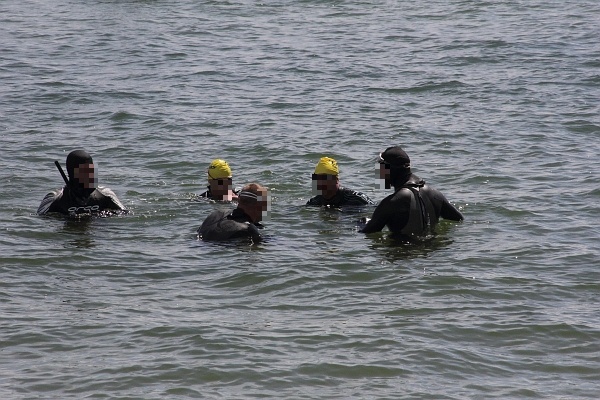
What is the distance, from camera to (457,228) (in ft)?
44.5

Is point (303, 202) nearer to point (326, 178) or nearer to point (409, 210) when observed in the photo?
point (326, 178)

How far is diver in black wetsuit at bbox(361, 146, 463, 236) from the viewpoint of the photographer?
12.6m

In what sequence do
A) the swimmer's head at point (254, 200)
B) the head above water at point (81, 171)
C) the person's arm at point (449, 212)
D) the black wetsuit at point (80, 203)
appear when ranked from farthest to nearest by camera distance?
the black wetsuit at point (80, 203) → the head above water at point (81, 171) → the person's arm at point (449, 212) → the swimmer's head at point (254, 200)

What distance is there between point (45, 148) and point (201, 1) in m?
13.4

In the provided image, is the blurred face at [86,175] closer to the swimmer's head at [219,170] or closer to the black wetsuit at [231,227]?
the swimmer's head at [219,170]

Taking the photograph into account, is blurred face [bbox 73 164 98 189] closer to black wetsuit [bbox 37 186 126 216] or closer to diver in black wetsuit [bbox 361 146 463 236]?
black wetsuit [bbox 37 186 126 216]

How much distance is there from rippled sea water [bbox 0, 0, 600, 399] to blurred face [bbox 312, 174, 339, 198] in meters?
0.30

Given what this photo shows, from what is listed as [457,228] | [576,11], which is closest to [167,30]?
[576,11]

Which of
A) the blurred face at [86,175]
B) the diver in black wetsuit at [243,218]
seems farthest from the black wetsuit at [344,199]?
the blurred face at [86,175]

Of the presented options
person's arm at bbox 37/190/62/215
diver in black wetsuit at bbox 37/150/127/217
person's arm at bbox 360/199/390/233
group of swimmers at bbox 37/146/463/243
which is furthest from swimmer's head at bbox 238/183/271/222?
person's arm at bbox 37/190/62/215

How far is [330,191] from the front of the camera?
14.3 metres

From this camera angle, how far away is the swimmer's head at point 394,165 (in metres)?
12.6

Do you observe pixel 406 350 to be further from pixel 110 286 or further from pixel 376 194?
pixel 376 194

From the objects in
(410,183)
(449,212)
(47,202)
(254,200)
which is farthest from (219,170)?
(449,212)
